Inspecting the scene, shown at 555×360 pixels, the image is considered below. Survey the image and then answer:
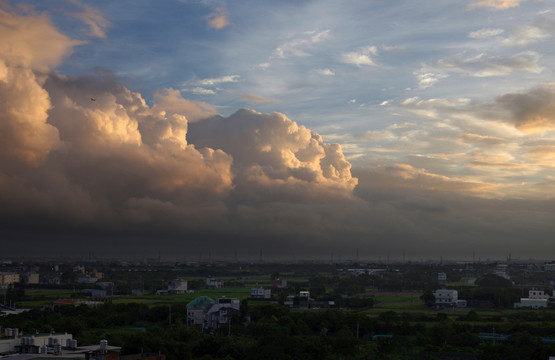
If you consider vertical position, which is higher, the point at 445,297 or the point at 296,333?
the point at 445,297

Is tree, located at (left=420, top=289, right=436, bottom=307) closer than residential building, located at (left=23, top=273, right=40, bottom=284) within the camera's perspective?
Yes

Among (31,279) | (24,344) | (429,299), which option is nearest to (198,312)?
(24,344)

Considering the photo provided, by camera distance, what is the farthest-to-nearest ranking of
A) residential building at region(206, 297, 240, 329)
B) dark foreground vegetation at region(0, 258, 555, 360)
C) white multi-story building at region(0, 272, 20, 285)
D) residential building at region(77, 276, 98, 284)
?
residential building at region(77, 276, 98, 284) < white multi-story building at region(0, 272, 20, 285) < residential building at region(206, 297, 240, 329) < dark foreground vegetation at region(0, 258, 555, 360)

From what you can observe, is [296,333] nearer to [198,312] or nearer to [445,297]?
[198,312]

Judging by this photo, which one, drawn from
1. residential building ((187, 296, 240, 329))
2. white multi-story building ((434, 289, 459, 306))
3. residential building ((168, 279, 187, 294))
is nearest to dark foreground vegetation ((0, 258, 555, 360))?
residential building ((187, 296, 240, 329))

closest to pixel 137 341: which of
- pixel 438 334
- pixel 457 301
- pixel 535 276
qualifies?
pixel 438 334

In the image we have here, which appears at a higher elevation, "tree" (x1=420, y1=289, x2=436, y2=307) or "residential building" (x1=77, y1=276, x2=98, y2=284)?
"tree" (x1=420, y1=289, x2=436, y2=307)

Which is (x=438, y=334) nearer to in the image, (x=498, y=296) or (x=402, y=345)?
(x=402, y=345)

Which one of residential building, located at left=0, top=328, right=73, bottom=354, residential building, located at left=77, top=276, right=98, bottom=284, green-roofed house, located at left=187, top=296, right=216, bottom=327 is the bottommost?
residential building, located at left=77, top=276, right=98, bottom=284

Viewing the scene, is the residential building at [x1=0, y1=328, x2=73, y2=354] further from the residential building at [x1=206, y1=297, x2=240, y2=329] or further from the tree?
the tree

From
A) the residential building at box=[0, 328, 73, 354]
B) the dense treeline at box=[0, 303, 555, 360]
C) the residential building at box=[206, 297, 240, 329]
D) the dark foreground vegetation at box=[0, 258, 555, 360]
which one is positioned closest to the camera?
the residential building at box=[0, 328, 73, 354]

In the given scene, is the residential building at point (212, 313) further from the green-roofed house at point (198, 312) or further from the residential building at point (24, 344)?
the residential building at point (24, 344)

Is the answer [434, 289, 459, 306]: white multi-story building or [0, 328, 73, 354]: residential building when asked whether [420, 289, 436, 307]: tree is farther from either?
[0, 328, 73, 354]: residential building
